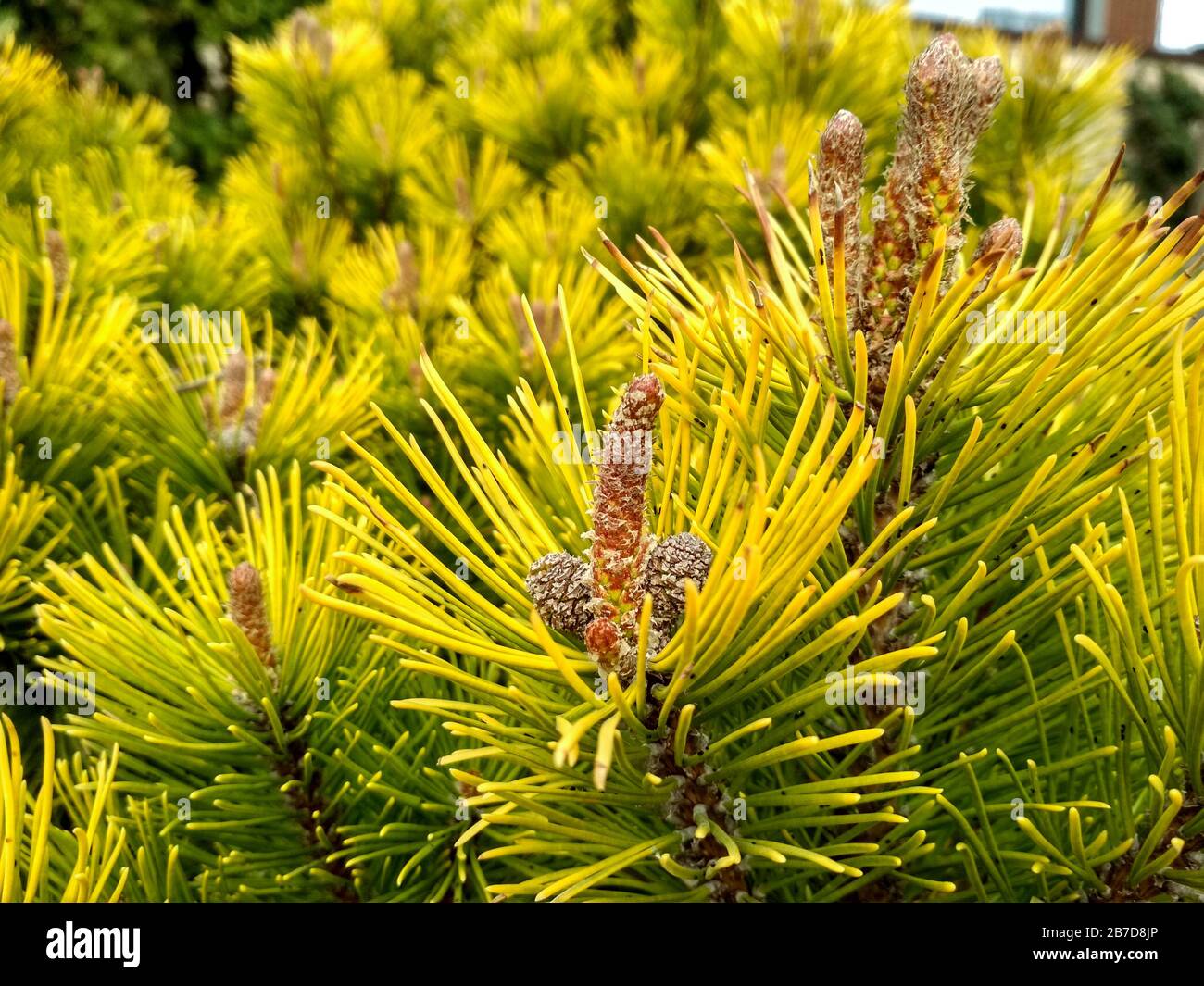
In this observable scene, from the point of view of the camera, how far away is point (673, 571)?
25cm

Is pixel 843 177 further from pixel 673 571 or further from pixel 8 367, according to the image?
pixel 8 367

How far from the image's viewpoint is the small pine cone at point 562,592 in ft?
0.84

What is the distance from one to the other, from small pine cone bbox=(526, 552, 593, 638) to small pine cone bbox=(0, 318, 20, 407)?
0.36 m

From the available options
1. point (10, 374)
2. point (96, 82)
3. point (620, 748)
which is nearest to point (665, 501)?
point (620, 748)

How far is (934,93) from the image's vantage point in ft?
0.91

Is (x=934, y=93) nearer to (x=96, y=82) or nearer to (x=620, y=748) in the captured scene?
(x=620, y=748)

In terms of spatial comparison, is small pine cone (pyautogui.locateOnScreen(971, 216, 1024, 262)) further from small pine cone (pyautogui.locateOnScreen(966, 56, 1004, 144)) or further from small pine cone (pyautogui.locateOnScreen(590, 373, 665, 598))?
small pine cone (pyautogui.locateOnScreen(590, 373, 665, 598))

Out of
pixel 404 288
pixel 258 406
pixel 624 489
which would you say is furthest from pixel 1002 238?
pixel 404 288

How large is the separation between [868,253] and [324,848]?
0.31 metres

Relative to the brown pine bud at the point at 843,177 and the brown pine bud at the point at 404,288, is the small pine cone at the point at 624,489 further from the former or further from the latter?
the brown pine bud at the point at 404,288

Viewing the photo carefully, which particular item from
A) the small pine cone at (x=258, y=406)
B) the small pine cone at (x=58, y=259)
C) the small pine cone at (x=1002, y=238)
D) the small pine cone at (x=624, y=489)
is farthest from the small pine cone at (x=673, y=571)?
the small pine cone at (x=58, y=259)

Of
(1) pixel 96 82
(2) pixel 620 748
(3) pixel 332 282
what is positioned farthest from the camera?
(1) pixel 96 82

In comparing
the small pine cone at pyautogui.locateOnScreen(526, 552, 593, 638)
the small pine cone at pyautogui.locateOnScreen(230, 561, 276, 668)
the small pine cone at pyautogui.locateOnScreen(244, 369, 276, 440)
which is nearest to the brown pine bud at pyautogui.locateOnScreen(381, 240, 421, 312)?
the small pine cone at pyautogui.locateOnScreen(244, 369, 276, 440)
